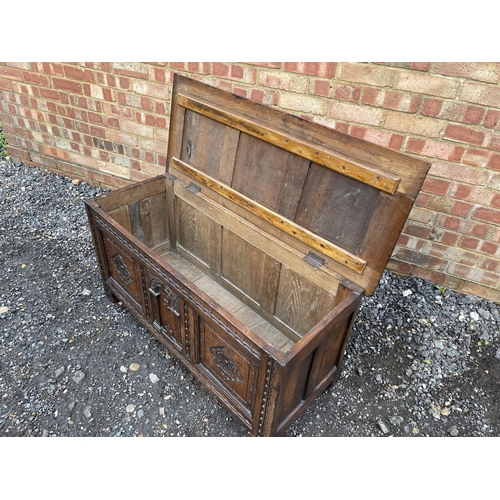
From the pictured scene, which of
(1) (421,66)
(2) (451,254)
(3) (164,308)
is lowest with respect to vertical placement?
(3) (164,308)

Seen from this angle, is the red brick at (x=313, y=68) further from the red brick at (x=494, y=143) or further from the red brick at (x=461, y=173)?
the red brick at (x=494, y=143)

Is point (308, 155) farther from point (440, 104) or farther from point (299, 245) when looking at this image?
point (440, 104)

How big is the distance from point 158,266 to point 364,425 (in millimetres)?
1510

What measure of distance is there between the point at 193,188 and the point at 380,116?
1.35 metres

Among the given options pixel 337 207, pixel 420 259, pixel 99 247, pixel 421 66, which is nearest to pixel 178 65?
pixel 99 247

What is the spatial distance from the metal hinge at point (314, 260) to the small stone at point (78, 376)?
160 centimetres

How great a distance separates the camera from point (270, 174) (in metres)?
2.25

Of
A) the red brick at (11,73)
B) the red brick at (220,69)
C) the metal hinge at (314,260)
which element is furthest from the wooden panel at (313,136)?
the red brick at (11,73)

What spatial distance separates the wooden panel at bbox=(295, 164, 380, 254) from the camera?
1886 mm

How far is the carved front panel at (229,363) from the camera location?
1.88 meters

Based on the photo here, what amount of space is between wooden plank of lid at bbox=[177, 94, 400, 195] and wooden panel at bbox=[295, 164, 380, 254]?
0.05 meters

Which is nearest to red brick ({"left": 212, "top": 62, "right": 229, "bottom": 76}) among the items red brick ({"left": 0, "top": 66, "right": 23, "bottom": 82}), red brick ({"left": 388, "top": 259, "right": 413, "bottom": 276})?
red brick ({"left": 388, "top": 259, "right": 413, "bottom": 276})

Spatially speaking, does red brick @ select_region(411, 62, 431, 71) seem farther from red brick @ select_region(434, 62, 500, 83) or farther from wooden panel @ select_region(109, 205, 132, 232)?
wooden panel @ select_region(109, 205, 132, 232)

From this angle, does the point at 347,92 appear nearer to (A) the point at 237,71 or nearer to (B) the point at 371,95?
(B) the point at 371,95
